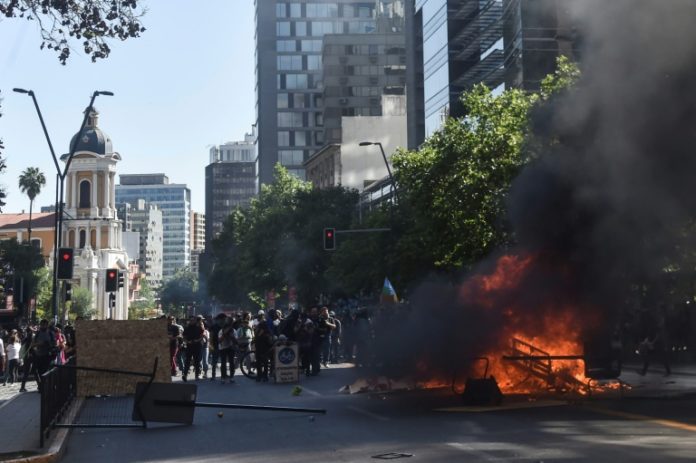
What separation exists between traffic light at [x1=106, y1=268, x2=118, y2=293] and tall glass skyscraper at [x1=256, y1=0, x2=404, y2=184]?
85.9m

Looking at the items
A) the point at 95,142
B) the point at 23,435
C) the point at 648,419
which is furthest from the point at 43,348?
the point at 95,142

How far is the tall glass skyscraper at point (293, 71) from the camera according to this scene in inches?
5103

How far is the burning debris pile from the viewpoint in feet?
54.2

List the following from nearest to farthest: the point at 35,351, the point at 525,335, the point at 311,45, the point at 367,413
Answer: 1. the point at 367,413
2. the point at 525,335
3. the point at 35,351
4. the point at 311,45

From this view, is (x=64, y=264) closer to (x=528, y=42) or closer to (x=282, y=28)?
(x=528, y=42)

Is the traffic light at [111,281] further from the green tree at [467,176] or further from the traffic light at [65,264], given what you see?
the green tree at [467,176]

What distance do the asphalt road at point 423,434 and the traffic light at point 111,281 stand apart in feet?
80.5

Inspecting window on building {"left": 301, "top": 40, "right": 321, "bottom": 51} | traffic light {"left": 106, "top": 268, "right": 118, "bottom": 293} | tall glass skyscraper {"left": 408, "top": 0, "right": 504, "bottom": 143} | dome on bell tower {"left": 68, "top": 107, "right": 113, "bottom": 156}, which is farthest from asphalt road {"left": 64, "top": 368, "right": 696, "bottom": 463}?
window on building {"left": 301, "top": 40, "right": 321, "bottom": 51}

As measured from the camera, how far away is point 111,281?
40.4 metres

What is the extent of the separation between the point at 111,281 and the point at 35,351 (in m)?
16.7

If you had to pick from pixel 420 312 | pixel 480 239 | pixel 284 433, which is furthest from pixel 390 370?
pixel 480 239

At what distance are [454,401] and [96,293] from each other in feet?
362

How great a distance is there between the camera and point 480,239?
36.2 meters

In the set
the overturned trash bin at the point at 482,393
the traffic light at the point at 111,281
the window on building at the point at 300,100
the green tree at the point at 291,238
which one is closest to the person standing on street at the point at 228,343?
the overturned trash bin at the point at 482,393
